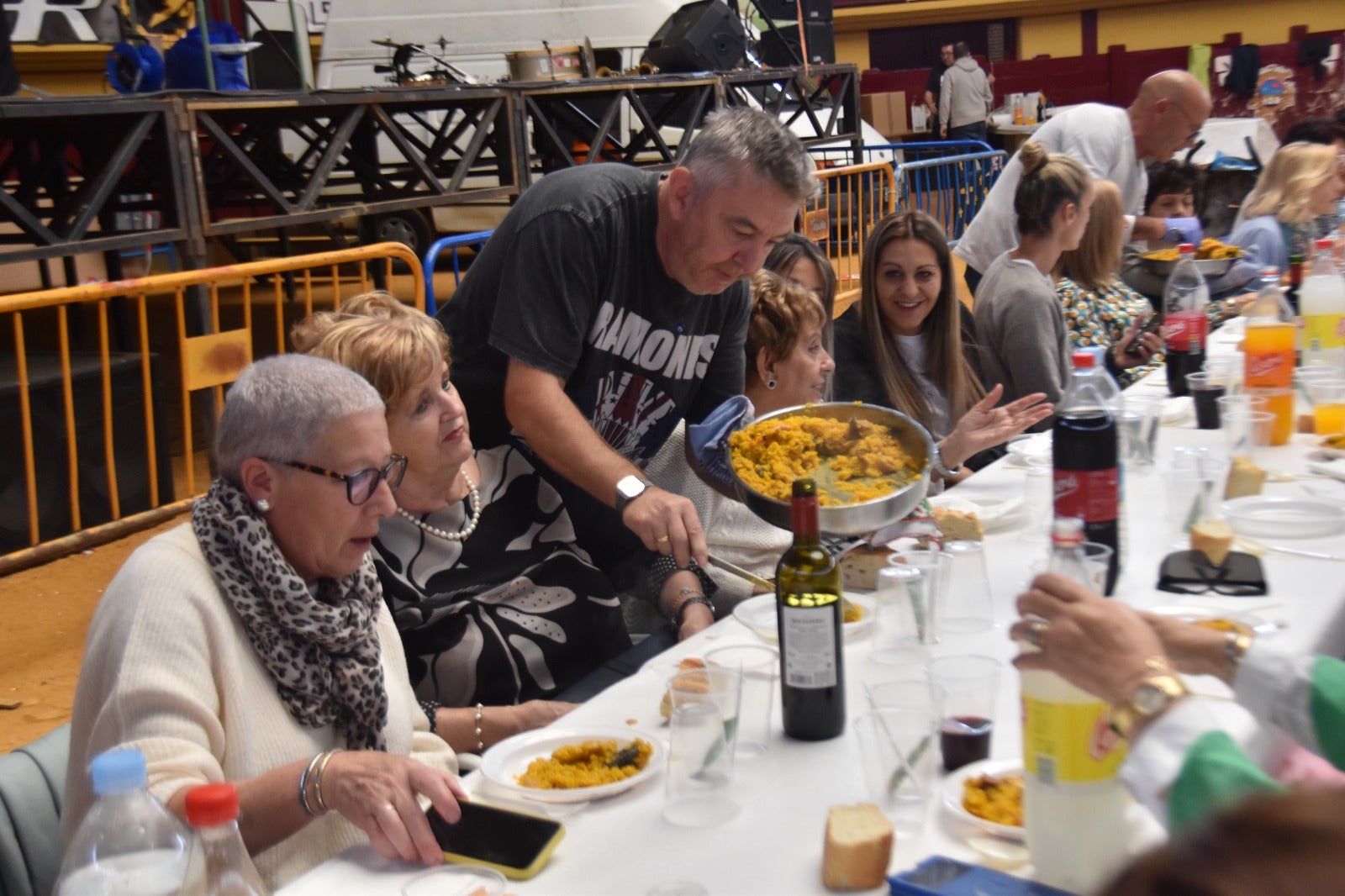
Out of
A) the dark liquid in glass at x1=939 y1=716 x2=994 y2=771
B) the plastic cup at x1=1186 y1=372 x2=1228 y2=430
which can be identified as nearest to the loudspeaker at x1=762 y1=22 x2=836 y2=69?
the plastic cup at x1=1186 y1=372 x2=1228 y2=430

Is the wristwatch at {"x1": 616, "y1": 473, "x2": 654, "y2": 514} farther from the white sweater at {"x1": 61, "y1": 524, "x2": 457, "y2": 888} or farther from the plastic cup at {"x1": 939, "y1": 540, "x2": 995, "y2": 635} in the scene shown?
the white sweater at {"x1": 61, "y1": 524, "x2": 457, "y2": 888}

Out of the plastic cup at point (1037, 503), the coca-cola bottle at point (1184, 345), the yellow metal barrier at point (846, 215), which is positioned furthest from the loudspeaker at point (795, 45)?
the plastic cup at point (1037, 503)

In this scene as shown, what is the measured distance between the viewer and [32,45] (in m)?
13.0

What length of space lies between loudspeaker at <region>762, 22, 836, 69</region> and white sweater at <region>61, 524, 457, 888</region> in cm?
1122

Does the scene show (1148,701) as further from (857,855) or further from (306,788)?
(306,788)

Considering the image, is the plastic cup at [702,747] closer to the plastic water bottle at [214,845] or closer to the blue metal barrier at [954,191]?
the plastic water bottle at [214,845]

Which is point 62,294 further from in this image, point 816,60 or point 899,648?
point 816,60

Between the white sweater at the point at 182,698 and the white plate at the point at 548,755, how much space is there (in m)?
0.26

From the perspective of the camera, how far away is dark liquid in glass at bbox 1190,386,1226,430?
3381 millimetres

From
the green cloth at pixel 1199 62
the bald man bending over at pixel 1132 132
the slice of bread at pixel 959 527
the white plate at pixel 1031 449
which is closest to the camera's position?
the slice of bread at pixel 959 527

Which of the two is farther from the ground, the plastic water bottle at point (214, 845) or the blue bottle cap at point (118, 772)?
the blue bottle cap at point (118, 772)

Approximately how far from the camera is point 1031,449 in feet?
10.7

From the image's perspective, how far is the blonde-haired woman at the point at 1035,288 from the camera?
4.11 meters

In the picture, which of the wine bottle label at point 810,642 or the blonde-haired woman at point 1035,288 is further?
the blonde-haired woman at point 1035,288
